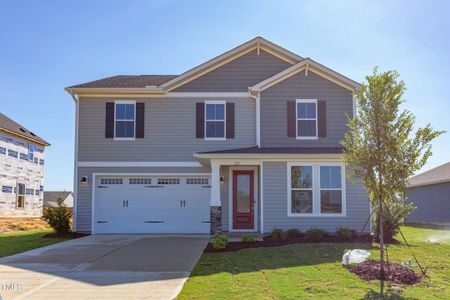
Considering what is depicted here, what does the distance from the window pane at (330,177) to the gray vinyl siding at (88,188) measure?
4432mm

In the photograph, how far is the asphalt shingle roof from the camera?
18125mm

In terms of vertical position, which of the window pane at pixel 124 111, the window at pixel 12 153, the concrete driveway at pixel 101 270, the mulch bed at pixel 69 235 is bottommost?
the mulch bed at pixel 69 235

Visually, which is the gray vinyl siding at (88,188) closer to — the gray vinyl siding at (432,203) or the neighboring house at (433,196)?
the neighboring house at (433,196)

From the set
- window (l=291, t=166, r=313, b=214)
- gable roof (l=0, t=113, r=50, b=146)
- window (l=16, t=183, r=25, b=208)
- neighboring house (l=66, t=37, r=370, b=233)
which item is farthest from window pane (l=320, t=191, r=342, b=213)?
window (l=16, t=183, r=25, b=208)

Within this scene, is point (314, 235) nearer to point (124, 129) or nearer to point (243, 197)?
point (243, 197)

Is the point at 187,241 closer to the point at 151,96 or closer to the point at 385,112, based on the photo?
the point at 151,96

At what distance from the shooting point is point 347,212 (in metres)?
15.6

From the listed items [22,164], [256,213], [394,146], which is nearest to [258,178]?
[256,213]

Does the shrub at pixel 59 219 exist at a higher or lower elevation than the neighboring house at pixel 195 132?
lower

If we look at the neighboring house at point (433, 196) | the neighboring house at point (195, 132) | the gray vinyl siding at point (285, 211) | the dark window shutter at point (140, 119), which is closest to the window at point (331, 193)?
the gray vinyl siding at point (285, 211)

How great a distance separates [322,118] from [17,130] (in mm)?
20709

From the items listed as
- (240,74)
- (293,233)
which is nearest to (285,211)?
(293,233)

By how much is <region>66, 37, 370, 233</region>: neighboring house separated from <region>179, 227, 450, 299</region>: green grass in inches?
229

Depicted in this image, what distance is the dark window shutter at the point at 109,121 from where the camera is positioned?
58.6 ft
